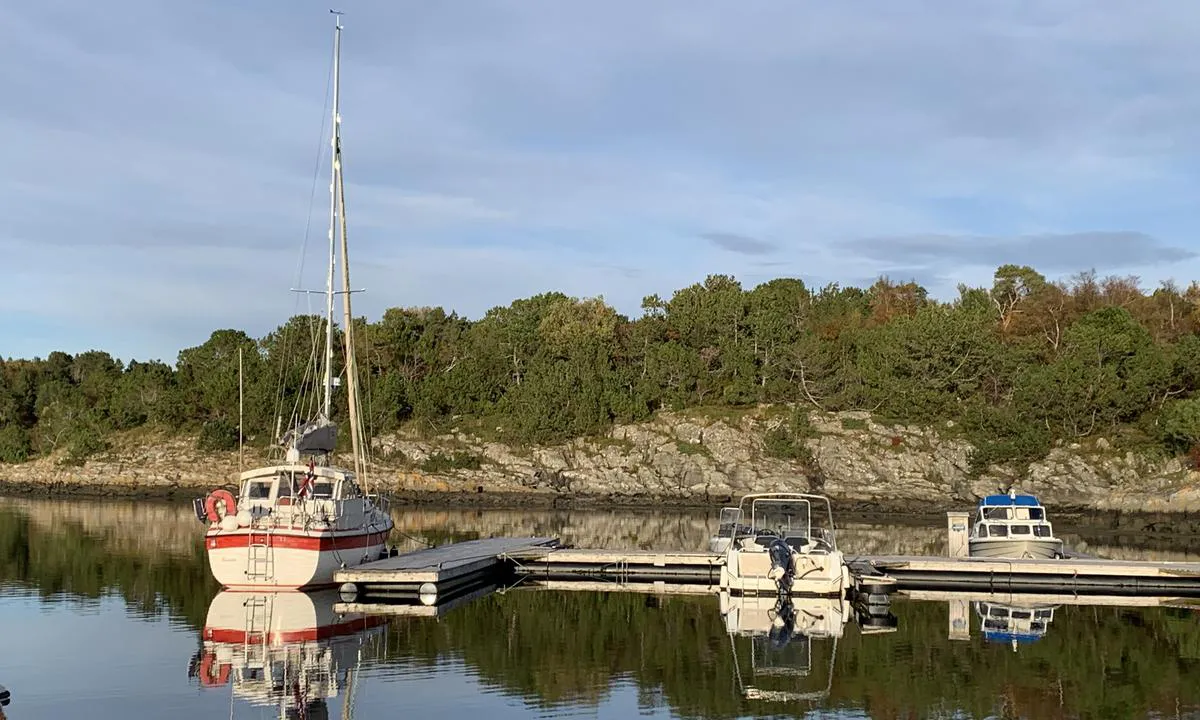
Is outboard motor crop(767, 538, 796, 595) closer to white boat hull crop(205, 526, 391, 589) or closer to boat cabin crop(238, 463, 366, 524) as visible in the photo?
white boat hull crop(205, 526, 391, 589)

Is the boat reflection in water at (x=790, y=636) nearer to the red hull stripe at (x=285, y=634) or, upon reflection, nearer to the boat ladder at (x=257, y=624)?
the red hull stripe at (x=285, y=634)

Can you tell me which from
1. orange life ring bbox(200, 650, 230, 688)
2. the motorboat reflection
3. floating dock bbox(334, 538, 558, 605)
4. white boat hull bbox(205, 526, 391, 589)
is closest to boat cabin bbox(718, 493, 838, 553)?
the motorboat reflection

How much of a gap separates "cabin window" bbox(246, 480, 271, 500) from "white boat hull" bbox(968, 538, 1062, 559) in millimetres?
24061

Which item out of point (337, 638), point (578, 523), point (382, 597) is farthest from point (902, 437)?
point (337, 638)

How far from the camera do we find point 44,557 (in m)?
42.1

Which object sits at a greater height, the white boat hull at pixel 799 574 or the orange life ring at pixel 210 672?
the white boat hull at pixel 799 574

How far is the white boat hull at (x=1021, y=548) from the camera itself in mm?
38906

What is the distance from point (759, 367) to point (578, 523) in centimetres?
→ 3240

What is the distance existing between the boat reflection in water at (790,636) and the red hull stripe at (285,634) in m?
9.06

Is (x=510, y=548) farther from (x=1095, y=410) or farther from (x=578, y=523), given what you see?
(x=1095, y=410)

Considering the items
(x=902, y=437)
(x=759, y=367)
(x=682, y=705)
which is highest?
(x=759, y=367)

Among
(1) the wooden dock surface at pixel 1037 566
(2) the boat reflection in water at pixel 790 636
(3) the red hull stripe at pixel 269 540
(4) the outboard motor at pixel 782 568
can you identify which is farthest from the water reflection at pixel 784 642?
(3) the red hull stripe at pixel 269 540

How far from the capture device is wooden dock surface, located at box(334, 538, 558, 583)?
3247 cm

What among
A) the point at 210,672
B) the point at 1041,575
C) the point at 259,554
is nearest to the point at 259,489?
the point at 259,554
